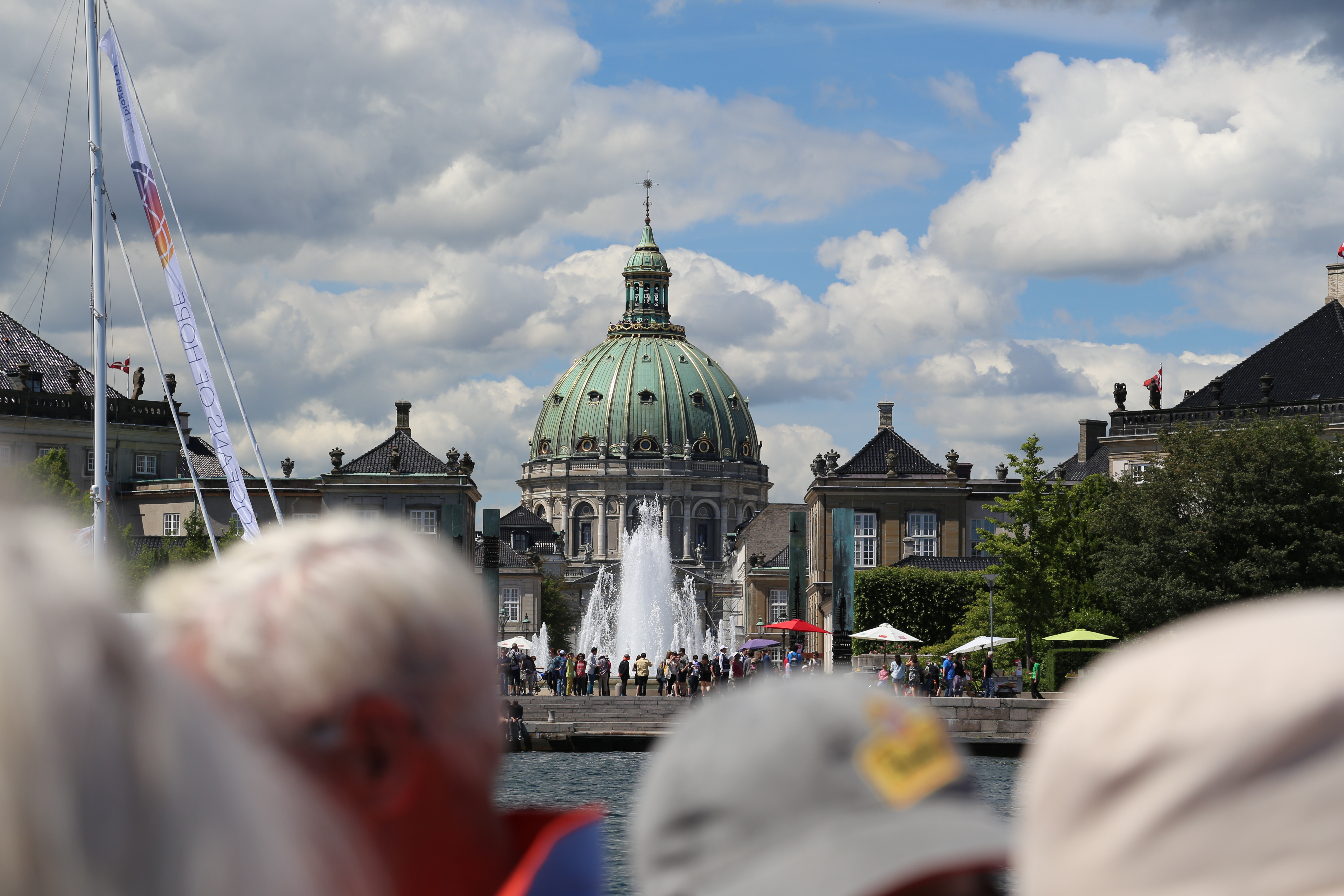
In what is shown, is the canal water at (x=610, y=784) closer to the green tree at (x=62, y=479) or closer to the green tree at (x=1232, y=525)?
the green tree at (x=1232, y=525)

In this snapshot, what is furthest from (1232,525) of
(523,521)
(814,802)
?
(523,521)

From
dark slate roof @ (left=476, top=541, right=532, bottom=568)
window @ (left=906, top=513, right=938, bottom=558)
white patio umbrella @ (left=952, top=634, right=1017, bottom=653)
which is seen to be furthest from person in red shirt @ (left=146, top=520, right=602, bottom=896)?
dark slate roof @ (left=476, top=541, right=532, bottom=568)

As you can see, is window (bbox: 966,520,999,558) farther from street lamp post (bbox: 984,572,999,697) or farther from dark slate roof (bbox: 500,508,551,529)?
dark slate roof (bbox: 500,508,551,529)

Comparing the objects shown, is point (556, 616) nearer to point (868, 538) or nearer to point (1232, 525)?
point (868, 538)

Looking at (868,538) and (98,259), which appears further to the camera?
(868,538)

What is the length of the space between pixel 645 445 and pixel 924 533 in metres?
92.0

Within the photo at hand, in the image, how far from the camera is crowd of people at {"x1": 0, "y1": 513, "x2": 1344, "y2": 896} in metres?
1.17

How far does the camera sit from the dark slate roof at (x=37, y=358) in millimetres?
73250

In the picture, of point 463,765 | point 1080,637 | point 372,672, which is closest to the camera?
point 372,672

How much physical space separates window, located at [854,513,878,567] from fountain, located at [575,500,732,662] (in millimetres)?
16281

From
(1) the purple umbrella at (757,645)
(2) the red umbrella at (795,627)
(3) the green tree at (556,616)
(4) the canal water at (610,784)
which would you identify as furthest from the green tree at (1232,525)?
(3) the green tree at (556,616)

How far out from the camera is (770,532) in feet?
396

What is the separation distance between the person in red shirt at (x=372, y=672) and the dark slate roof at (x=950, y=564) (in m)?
70.6

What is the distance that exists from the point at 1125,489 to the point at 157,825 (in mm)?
49351
